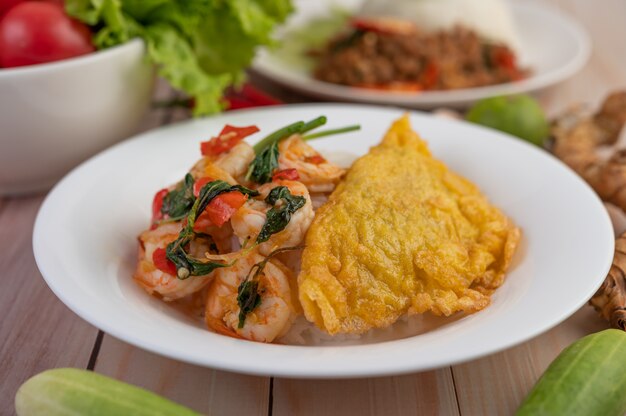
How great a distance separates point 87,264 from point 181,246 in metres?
0.39

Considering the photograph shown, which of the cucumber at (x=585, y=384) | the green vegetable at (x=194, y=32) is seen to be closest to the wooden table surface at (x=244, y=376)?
the cucumber at (x=585, y=384)

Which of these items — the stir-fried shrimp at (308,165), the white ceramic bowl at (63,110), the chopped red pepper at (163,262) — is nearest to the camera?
the chopped red pepper at (163,262)

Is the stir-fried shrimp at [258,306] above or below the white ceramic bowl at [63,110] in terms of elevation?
above

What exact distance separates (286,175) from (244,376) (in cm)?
74

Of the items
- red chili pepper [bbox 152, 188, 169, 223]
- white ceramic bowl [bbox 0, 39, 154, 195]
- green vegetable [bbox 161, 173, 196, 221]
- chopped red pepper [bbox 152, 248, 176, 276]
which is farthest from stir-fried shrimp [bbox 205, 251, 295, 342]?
white ceramic bowl [bbox 0, 39, 154, 195]

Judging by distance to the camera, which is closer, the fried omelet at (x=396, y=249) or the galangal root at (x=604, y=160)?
the fried omelet at (x=396, y=249)

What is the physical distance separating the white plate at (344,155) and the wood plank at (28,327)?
0.37 m

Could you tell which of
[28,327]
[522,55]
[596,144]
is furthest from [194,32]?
[522,55]

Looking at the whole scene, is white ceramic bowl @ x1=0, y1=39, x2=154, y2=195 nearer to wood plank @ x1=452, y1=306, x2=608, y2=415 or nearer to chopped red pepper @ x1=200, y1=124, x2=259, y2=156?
chopped red pepper @ x1=200, y1=124, x2=259, y2=156

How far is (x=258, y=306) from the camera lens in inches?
102

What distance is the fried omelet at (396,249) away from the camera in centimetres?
260

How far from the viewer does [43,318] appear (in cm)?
318

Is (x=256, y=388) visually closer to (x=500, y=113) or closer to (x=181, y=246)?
(x=181, y=246)

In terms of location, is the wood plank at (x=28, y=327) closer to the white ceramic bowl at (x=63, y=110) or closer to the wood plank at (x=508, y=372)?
the white ceramic bowl at (x=63, y=110)
